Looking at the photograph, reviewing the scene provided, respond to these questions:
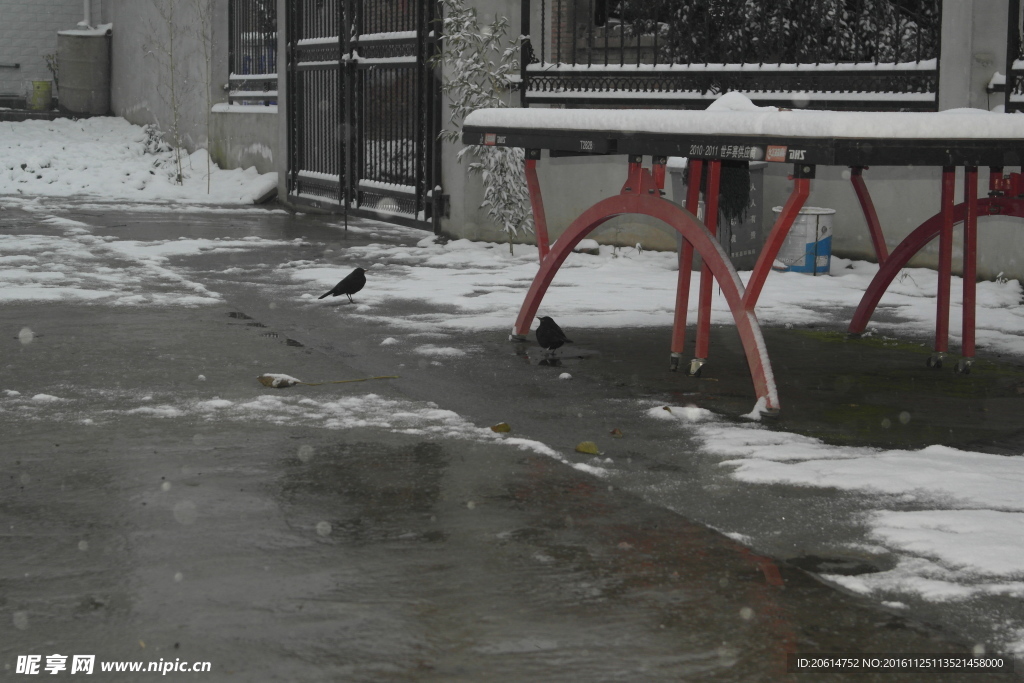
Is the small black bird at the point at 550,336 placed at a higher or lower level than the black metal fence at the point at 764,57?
lower

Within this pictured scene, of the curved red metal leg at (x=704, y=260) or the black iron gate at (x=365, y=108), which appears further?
the black iron gate at (x=365, y=108)

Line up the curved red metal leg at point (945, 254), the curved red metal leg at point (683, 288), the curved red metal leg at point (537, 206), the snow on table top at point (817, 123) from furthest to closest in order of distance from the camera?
the curved red metal leg at point (537, 206), the curved red metal leg at point (683, 288), the curved red metal leg at point (945, 254), the snow on table top at point (817, 123)

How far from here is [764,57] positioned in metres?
11.6

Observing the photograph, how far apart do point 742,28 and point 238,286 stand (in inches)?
202

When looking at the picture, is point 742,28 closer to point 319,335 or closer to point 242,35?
point 319,335

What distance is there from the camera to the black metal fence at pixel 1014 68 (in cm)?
891

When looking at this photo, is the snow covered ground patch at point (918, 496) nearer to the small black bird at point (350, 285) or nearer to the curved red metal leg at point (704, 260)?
the curved red metal leg at point (704, 260)

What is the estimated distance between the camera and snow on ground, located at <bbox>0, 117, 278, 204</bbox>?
1794cm

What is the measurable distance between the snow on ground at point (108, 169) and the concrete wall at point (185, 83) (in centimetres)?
32

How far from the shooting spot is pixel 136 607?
3246mm

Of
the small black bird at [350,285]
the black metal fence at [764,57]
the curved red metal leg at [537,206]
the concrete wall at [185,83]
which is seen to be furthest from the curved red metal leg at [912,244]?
the concrete wall at [185,83]

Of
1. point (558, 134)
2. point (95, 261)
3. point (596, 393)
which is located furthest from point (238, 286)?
point (596, 393)

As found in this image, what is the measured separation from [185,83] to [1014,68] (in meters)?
14.7

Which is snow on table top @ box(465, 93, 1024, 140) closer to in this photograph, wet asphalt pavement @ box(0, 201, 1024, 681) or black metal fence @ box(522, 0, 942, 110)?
wet asphalt pavement @ box(0, 201, 1024, 681)
